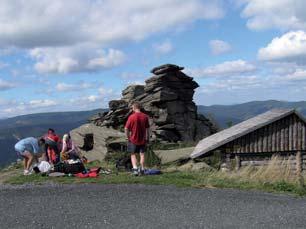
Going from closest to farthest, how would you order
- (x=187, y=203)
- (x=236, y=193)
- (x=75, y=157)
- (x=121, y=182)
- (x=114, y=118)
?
1. (x=187, y=203)
2. (x=236, y=193)
3. (x=121, y=182)
4. (x=75, y=157)
5. (x=114, y=118)

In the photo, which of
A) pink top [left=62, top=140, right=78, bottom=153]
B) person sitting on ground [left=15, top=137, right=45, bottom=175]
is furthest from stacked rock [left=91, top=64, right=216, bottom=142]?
person sitting on ground [left=15, top=137, right=45, bottom=175]

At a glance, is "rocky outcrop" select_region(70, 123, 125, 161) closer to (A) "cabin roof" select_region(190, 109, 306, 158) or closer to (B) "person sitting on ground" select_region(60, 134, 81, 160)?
(B) "person sitting on ground" select_region(60, 134, 81, 160)

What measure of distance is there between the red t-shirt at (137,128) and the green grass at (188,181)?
3.42 ft

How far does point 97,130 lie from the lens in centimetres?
2525

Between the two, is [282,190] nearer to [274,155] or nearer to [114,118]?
[274,155]

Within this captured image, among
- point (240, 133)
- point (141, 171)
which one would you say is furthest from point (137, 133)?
point (240, 133)

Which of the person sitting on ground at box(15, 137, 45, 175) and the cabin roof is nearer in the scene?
the person sitting on ground at box(15, 137, 45, 175)

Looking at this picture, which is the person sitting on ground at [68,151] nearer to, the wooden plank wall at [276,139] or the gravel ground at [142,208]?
the gravel ground at [142,208]

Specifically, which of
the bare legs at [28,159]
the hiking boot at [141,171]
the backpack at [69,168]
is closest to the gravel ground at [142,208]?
the hiking boot at [141,171]

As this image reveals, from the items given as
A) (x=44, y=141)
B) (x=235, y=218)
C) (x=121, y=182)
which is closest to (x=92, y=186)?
(x=121, y=182)

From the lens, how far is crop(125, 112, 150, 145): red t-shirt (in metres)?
14.8

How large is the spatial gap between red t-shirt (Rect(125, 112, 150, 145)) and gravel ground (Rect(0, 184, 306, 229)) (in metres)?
2.42

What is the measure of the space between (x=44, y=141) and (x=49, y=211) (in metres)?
8.50

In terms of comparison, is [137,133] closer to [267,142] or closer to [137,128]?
[137,128]
